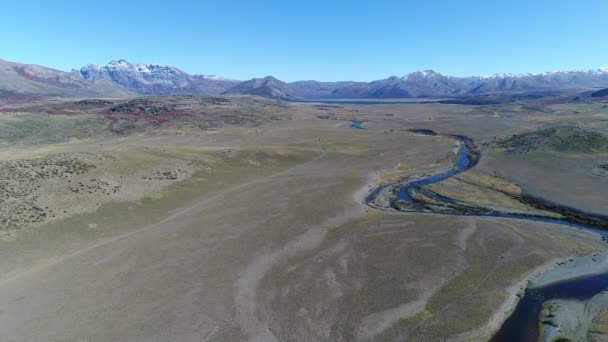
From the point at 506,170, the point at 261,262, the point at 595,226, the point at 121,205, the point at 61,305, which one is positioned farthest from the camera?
the point at 506,170

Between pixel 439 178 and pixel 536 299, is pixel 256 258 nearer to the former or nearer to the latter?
pixel 536 299

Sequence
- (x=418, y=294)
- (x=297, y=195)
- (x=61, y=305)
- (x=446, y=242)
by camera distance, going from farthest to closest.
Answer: (x=297, y=195)
(x=446, y=242)
(x=418, y=294)
(x=61, y=305)

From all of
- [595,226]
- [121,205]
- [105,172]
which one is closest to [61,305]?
[121,205]

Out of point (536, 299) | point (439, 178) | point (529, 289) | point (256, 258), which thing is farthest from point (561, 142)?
point (256, 258)

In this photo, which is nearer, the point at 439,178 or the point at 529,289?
the point at 529,289

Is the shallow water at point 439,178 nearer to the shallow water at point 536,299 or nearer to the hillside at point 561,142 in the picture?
the hillside at point 561,142

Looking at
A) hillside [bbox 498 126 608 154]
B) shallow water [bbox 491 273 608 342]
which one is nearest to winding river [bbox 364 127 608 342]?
shallow water [bbox 491 273 608 342]

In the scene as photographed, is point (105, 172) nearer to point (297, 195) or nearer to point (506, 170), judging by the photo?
point (297, 195)

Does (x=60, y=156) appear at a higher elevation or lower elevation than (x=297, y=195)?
higher

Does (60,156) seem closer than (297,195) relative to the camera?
No
